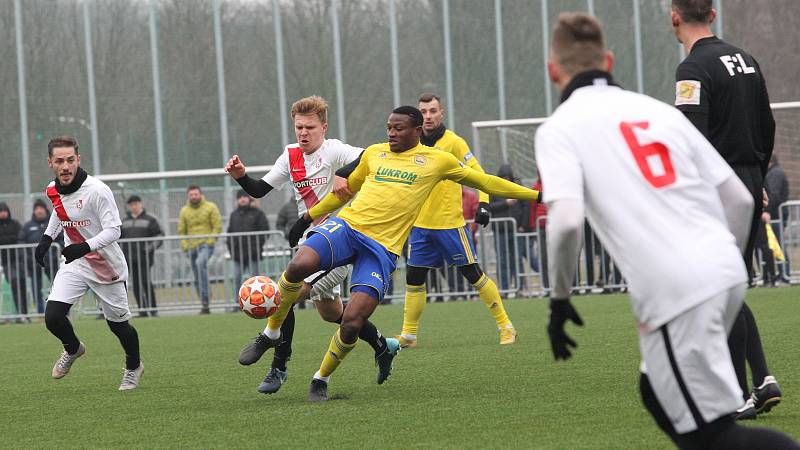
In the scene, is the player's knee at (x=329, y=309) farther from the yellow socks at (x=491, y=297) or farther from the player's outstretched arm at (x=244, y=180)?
the yellow socks at (x=491, y=297)

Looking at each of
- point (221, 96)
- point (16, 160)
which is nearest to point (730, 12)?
point (221, 96)

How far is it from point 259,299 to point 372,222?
900mm

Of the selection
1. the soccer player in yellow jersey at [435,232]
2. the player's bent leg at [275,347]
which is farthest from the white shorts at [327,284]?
the soccer player in yellow jersey at [435,232]

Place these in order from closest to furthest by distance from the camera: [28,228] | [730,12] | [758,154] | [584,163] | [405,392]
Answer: [584,163] < [758,154] < [405,392] < [28,228] < [730,12]

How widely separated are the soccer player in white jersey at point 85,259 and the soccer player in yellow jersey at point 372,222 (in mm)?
1461

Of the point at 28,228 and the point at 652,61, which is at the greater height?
the point at 652,61

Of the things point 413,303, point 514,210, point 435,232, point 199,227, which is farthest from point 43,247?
point 514,210

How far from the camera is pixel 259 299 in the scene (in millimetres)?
7980

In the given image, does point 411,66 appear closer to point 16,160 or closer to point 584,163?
point 16,160

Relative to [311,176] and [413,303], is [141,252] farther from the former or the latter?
[311,176]

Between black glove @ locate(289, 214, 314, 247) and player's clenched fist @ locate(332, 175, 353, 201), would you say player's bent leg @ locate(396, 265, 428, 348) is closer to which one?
black glove @ locate(289, 214, 314, 247)

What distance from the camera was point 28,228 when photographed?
18.8 m

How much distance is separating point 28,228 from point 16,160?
7.02m

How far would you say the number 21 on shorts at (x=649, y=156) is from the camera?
3705mm
